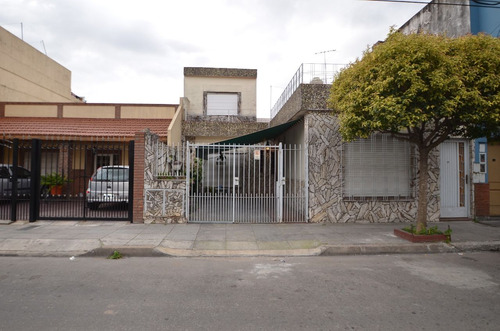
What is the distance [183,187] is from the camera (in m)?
9.06

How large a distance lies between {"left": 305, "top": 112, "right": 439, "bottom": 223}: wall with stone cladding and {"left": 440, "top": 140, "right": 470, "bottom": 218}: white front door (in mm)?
731

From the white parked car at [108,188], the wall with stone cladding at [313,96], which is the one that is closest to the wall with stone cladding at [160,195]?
the white parked car at [108,188]

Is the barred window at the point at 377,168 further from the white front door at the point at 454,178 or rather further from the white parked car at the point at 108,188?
the white parked car at the point at 108,188

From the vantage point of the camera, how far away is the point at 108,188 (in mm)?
9453

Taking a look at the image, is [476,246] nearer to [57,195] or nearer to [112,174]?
[112,174]

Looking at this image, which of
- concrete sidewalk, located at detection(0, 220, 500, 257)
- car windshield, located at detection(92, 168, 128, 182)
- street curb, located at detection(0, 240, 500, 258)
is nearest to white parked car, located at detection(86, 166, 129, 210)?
car windshield, located at detection(92, 168, 128, 182)

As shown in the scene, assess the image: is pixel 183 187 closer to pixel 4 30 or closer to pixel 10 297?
pixel 10 297

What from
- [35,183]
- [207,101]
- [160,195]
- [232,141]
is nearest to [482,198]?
[232,141]

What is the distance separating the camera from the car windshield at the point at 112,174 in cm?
959

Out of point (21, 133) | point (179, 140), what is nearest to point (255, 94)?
point (179, 140)

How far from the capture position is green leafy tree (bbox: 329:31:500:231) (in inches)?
257

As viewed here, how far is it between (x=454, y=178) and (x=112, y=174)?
422 inches

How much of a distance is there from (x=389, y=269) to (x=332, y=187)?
392cm

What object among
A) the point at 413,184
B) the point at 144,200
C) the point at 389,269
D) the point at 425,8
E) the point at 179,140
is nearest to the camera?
the point at 389,269
